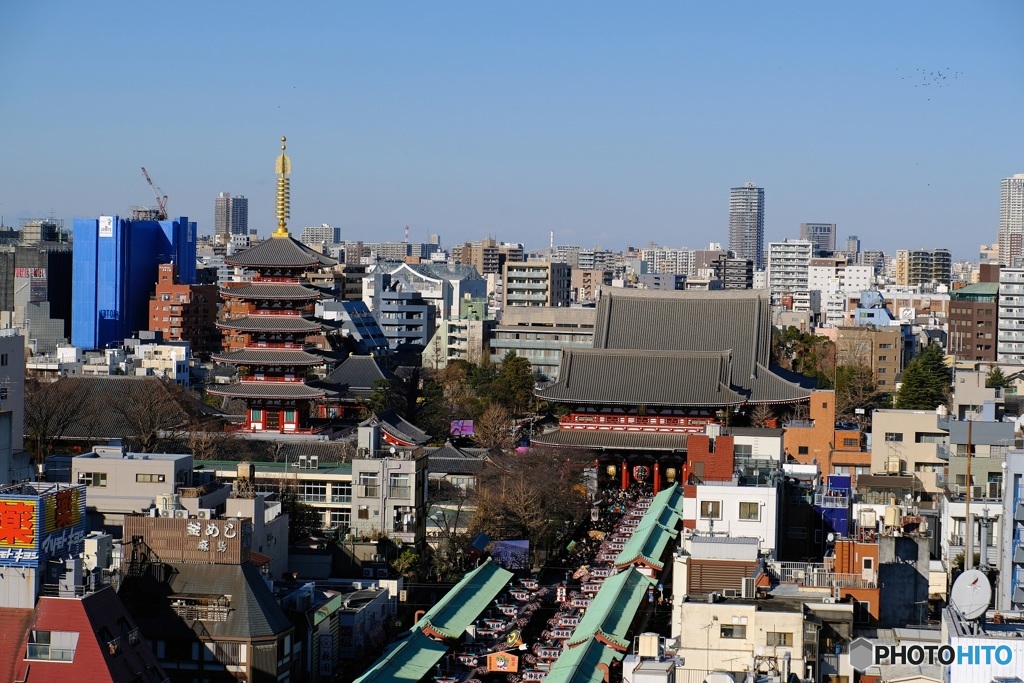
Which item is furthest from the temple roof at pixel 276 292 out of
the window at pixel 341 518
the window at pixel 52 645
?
the window at pixel 52 645

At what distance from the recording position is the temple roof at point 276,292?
62750 millimetres

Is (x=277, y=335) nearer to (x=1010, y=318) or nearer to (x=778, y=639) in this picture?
(x=778, y=639)

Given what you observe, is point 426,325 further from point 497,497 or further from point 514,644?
point 514,644

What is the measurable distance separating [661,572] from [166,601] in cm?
1284

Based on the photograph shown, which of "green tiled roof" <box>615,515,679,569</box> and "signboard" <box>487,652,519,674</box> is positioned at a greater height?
"green tiled roof" <box>615,515,679,569</box>

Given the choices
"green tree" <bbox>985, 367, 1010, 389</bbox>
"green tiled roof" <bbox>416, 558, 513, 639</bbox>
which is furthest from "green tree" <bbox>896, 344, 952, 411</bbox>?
"green tiled roof" <bbox>416, 558, 513, 639</bbox>

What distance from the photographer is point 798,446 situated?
49719 mm

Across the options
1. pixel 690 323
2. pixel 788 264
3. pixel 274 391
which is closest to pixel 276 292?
pixel 274 391

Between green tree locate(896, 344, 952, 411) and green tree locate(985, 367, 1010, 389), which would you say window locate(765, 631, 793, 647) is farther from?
green tree locate(985, 367, 1010, 389)

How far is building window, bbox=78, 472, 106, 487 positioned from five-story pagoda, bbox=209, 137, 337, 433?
2527cm

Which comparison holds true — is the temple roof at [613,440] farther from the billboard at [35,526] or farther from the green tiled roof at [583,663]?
the billboard at [35,526]

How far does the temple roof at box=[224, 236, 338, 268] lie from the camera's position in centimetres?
6288

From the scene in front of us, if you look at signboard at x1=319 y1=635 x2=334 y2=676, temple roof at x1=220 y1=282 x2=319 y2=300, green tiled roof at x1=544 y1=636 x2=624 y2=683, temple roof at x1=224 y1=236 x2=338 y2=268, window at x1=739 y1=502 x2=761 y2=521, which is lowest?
signboard at x1=319 y1=635 x2=334 y2=676

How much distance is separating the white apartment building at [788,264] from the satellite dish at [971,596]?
155 metres
